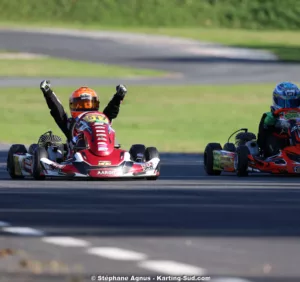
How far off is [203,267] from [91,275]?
0.92 meters

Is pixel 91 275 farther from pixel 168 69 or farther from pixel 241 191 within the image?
pixel 168 69

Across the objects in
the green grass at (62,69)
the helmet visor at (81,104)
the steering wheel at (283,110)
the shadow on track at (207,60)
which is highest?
the shadow on track at (207,60)

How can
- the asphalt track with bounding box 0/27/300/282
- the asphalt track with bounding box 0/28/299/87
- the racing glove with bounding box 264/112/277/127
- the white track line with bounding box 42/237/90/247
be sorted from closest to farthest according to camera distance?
the asphalt track with bounding box 0/27/300/282, the white track line with bounding box 42/237/90/247, the racing glove with bounding box 264/112/277/127, the asphalt track with bounding box 0/28/299/87

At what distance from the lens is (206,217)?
13.0 meters

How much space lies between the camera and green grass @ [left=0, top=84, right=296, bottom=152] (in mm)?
30234

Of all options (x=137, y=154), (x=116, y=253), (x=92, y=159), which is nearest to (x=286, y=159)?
(x=137, y=154)

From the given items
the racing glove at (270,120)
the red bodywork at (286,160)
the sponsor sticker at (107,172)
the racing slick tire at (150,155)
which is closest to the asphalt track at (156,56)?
the racing glove at (270,120)

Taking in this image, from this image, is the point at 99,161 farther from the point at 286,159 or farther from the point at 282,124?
the point at 282,124

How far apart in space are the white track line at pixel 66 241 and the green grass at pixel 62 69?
47430 millimetres

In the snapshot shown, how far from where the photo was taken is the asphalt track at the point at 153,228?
9.19 metres

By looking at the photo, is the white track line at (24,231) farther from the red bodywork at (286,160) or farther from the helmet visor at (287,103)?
the helmet visor at (287,103)

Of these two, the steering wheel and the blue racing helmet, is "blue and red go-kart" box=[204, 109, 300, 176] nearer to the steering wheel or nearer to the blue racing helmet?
the steering wheel

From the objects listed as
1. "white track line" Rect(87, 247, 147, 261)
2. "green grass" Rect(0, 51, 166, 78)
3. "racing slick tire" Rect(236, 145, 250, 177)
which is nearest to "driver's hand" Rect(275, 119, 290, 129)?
"racing slick tire" Rect(236, 145, 250, 177)

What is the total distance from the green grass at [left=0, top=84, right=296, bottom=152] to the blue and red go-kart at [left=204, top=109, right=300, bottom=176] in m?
6.17
